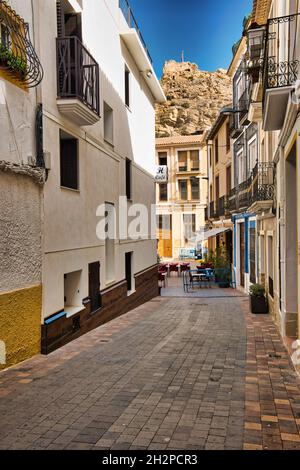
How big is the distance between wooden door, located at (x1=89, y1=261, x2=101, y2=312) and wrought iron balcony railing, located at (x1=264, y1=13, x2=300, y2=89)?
5.81m

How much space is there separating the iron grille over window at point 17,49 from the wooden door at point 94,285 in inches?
188

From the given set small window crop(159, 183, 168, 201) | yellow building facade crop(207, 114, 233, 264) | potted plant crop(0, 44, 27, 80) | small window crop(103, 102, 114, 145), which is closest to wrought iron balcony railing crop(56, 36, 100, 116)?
potted plant crop(0, 44, 27, 80)

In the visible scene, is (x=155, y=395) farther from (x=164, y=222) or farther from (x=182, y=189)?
(x=182, y=189)

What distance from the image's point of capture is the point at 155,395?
5.29m

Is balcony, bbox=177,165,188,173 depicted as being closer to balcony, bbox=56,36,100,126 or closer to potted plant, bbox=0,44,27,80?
balcony, bbox=56,36,100,126

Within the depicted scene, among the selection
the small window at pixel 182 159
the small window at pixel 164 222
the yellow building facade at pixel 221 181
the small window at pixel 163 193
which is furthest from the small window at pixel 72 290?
the small window at pixel 182 159

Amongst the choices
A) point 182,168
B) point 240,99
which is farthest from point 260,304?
point 182,168

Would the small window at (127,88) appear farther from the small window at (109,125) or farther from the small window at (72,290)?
the small window at (72,290)

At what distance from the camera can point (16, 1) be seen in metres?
6.76

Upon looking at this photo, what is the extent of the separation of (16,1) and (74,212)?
4.10 m

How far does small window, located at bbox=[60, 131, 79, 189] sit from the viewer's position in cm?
Answer: 931

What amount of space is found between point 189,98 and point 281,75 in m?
53.0

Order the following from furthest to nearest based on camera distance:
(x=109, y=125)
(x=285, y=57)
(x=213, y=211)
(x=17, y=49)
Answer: (x=213, y=211) < (x=109, y=125) < (x=285, y=57) < (x=17, y=49)
